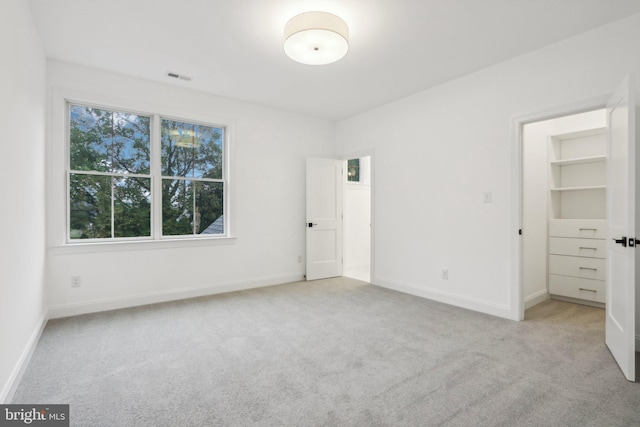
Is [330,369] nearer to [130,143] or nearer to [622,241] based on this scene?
[622,241]

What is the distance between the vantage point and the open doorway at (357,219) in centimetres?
623

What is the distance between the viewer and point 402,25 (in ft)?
9.21

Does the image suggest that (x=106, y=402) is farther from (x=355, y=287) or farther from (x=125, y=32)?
(x=355, y=287)

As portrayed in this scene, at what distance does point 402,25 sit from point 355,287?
3395 mm

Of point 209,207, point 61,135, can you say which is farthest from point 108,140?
point 209,207

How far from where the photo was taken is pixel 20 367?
2248 millimetres

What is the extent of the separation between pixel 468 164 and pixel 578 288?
2093 millimetres

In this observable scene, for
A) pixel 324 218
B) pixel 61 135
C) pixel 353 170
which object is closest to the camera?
pixel 61 135

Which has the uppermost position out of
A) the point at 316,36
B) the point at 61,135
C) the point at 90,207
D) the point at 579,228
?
the point at 316,36

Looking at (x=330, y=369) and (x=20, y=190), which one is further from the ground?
(x=20, y=190)

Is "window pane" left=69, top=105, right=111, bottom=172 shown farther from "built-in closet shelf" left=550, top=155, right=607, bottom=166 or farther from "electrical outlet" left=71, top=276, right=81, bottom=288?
"built-in closet shelf" left=550, top=155, right=607, bottom=166

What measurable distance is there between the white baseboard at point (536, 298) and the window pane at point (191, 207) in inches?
158

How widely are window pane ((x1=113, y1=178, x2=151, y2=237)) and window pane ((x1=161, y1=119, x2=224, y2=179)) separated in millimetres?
355

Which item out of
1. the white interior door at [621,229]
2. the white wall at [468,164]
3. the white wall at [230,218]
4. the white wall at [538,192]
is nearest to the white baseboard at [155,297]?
the white wall at [230,218]
